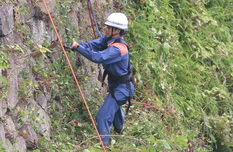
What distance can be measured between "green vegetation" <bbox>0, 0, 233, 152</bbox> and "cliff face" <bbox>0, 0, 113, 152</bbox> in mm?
161

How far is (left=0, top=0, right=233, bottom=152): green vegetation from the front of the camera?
20.1ft

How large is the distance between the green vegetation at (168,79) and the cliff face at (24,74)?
0.16m

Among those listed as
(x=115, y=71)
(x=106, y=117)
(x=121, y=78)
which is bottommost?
(x=106, y=117)

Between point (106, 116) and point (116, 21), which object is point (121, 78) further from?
point (116, 21)

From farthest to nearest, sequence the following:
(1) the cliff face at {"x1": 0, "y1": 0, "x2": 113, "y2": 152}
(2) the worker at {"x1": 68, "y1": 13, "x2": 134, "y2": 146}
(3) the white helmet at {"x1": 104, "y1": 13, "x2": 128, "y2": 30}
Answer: (3) the white helmet at {"x1": 104, "y1": 13, "x2": 128, "y2": 30} → (2) the worker at {"x1": 68, "y1": 13, "x2": 134, "y2": 146} → (1) the cliff face at {"x1": 0, "y1": 0, "x2": 113, "y2": 152}

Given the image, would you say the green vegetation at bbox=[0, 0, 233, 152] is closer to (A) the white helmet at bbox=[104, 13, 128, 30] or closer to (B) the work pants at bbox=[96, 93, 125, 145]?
(B) the work pants at bbox=[96, 93, 125, 145]

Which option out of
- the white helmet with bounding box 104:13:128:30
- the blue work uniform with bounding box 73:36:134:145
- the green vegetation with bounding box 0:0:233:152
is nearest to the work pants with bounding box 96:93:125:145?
the blue work uniform with bounding box 73:36:134:145

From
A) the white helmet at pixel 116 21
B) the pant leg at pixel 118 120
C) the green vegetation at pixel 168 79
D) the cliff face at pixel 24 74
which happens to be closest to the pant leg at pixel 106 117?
the green vegetation at pixel 168 79

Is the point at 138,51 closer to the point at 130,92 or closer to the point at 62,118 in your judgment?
the point at 130,92

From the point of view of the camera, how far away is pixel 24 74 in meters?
5.30

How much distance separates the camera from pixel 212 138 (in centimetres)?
888

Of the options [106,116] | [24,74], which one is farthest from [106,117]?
[24,74]

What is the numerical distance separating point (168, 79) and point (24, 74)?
4.30 meters

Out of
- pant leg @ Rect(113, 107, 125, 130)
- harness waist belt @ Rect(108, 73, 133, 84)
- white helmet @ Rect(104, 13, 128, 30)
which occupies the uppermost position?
white helmet @ Rect(104, 13, 128, 30)
